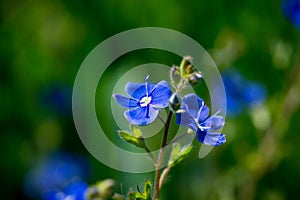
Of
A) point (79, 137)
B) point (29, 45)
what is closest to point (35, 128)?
point (79, 137)

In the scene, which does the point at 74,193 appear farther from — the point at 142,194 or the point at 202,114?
the point at 202,114

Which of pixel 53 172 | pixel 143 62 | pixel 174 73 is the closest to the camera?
pixel 174 73

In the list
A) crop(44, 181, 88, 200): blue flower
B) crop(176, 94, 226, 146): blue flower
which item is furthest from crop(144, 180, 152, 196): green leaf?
crop(44, 181, 88, 200): blue flower

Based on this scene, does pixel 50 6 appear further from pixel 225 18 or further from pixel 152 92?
pixel 152 92

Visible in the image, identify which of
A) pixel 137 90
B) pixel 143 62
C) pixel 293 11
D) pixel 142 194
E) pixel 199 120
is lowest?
pixel 142 194

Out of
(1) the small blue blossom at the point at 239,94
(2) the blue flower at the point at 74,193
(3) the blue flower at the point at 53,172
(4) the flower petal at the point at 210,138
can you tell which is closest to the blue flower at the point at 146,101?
(4) the flower petal at the point at 210,138

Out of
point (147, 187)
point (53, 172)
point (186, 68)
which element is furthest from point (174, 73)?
point (53, 172)
